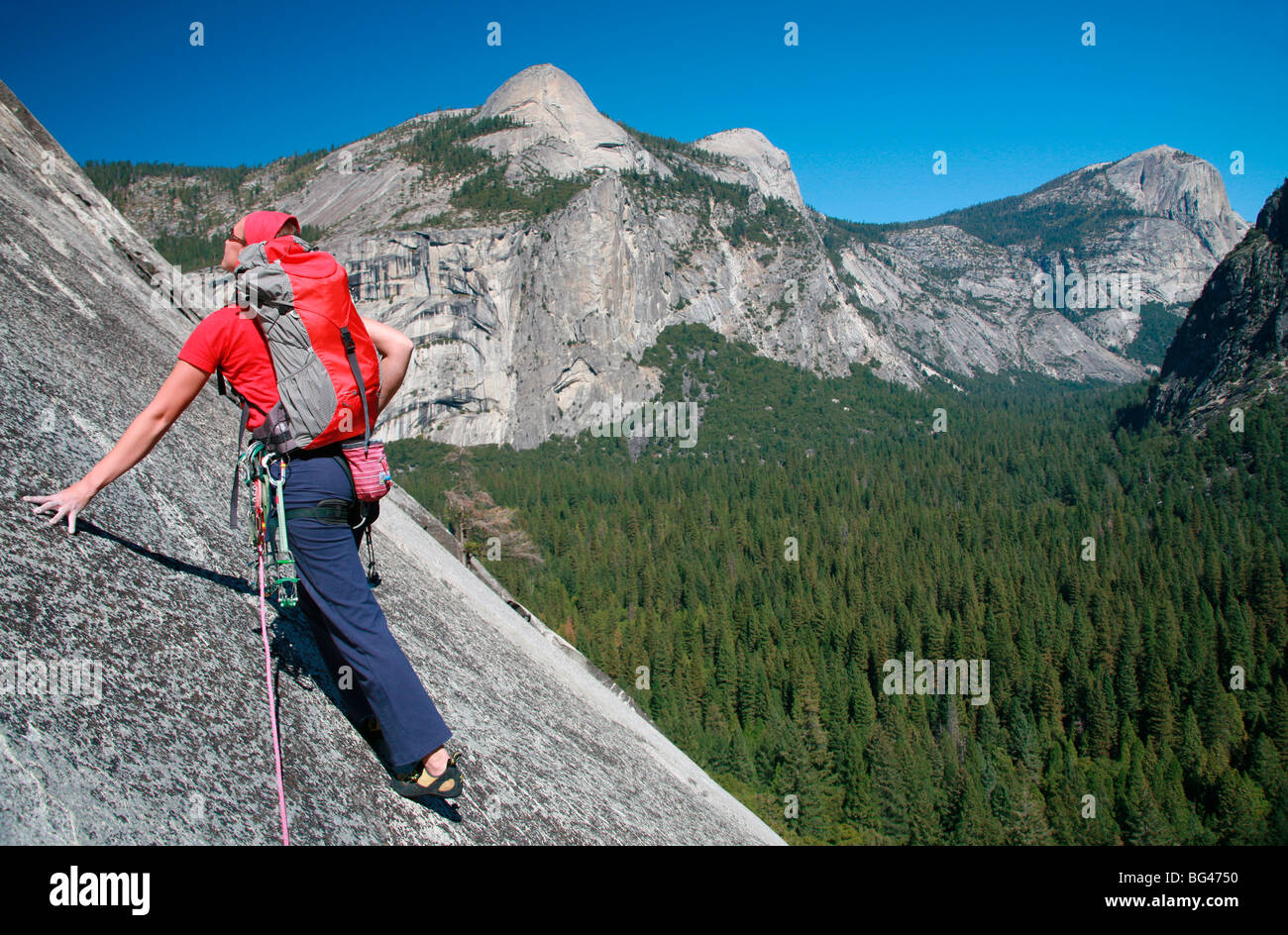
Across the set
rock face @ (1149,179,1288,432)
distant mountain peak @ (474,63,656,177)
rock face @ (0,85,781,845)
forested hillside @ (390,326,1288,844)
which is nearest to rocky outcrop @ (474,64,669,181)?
distant mountain peak @ (474,63,656,177)

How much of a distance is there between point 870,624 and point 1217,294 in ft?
341

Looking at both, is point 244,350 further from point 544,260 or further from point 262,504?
point 544,260

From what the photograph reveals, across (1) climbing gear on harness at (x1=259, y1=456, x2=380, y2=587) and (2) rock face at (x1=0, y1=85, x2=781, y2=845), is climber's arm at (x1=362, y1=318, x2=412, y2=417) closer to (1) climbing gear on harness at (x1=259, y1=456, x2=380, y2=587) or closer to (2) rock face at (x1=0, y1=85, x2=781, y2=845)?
(1) climbing gear on harness at (x1=259, y1=456, x2=380, y2=587)

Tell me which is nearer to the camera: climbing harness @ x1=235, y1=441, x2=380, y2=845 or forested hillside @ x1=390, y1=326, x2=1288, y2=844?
climbing harness @ x1=235, y1=441, x2=380, y2=845

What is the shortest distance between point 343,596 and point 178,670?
1082 millimetres

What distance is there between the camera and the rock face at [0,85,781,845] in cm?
317

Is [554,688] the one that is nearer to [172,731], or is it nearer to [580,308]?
[172,731]

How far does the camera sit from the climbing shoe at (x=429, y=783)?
3943mm

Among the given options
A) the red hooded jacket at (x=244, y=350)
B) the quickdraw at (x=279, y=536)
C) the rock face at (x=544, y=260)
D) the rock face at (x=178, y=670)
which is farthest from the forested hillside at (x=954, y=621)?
the red hooded jacket at (x=244, y=350)

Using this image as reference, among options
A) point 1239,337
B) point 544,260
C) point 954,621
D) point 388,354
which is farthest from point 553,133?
point 388,354

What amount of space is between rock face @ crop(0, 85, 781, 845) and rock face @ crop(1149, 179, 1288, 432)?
388 ft

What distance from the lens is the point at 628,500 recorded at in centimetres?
8988

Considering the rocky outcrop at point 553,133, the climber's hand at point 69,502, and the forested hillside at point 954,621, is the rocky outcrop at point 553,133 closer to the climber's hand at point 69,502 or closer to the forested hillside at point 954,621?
the forested hillside at point 954,621
